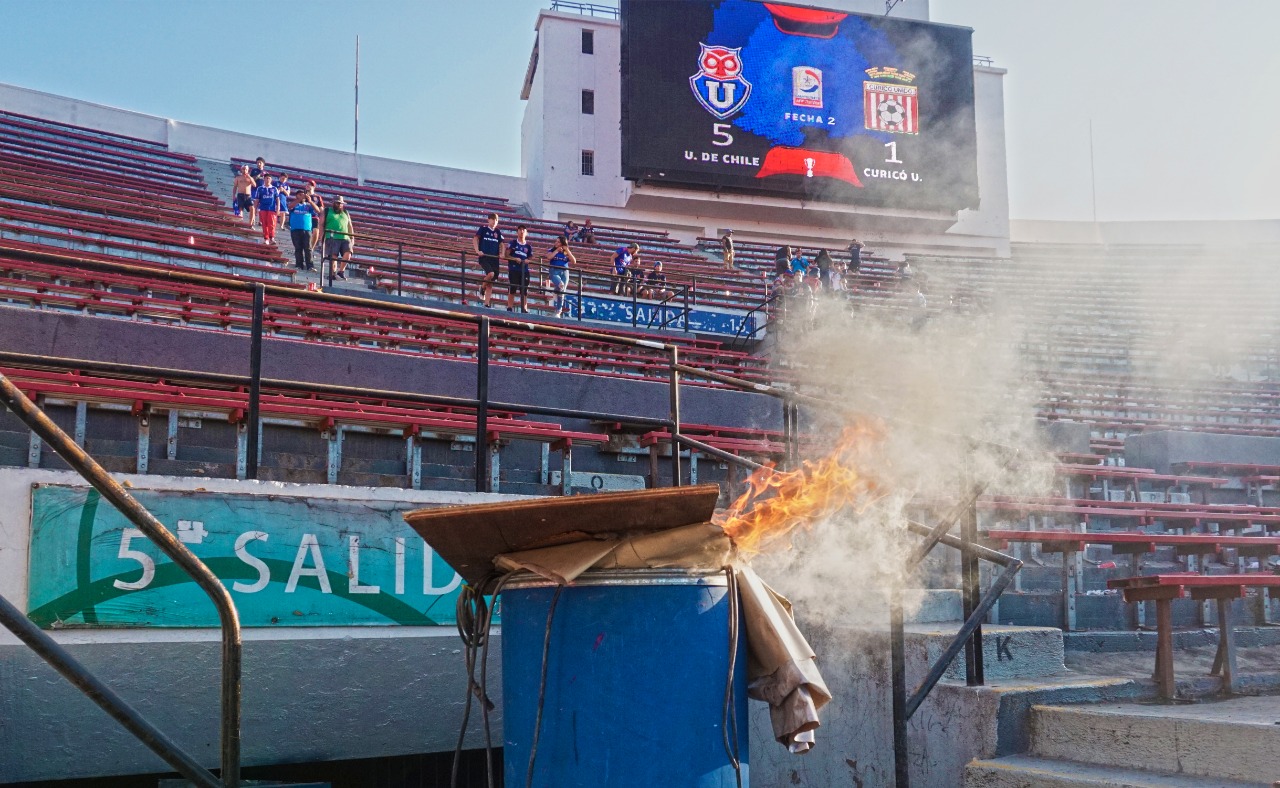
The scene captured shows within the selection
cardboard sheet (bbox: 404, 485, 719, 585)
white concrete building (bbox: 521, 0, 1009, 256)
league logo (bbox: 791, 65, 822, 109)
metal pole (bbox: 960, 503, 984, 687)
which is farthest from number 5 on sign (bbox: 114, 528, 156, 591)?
league logo (bbox: 791, 65, 822, 109)

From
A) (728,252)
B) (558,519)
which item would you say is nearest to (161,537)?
(558,519)

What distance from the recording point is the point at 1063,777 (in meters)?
3.82

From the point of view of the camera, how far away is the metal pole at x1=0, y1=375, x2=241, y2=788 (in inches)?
107

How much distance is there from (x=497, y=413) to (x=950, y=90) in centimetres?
2175

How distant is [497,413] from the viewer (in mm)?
9141

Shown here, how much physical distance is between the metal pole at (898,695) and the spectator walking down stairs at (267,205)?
47.8 feet

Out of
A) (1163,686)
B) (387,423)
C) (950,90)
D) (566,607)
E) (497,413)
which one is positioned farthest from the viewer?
(950,90)

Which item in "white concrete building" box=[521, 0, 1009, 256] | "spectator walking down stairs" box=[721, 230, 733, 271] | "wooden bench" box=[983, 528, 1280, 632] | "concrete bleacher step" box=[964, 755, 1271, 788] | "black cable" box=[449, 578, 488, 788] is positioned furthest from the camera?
"white concrete building" box=[521, 0, 1009, 256]

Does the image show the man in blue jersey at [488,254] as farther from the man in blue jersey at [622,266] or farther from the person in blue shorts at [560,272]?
the man in blue jersey at [622,266]

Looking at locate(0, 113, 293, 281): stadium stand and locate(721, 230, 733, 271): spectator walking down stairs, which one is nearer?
locate(0, 113, 293, 281): stadium stand

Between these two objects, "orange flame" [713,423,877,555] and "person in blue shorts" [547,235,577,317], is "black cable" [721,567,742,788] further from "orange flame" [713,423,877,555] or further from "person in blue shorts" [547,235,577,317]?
"person in blue shorts" [547,235,577,317]

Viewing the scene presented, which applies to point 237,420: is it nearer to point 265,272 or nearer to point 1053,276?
point 265,272

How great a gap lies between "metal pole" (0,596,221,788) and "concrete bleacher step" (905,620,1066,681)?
2.85 m

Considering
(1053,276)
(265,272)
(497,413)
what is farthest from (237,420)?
(1053,276)
